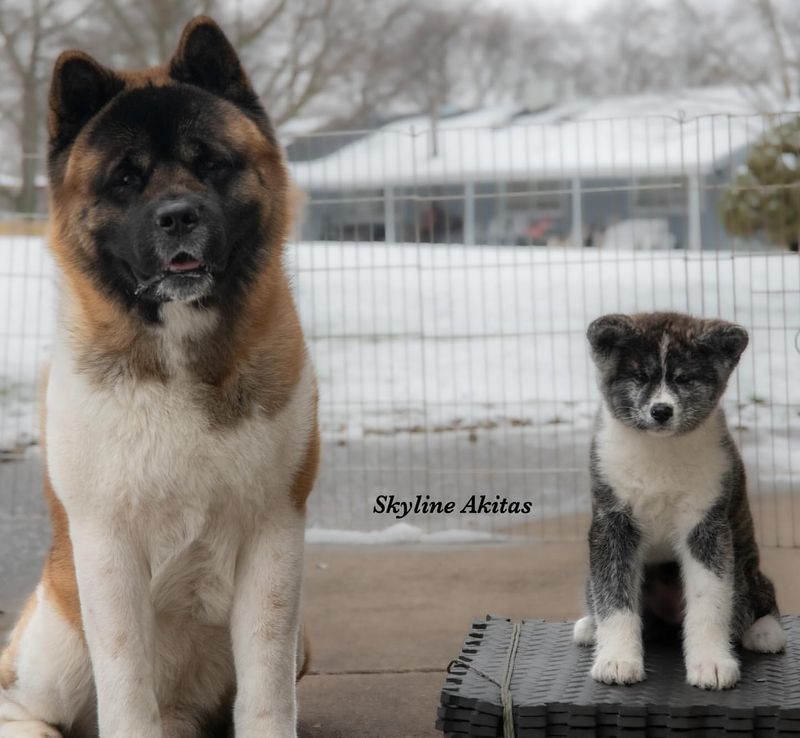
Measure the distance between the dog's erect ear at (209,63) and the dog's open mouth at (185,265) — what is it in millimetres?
459

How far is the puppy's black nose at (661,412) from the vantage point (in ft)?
8.79

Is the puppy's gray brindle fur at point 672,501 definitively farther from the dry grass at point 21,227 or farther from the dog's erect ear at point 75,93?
the dry grass at point 21,227

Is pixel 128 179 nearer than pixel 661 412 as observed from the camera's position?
Yes

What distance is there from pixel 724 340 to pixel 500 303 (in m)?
3.65

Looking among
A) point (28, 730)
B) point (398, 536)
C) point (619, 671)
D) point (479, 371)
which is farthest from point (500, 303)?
point (28, 730)

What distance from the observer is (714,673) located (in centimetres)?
259

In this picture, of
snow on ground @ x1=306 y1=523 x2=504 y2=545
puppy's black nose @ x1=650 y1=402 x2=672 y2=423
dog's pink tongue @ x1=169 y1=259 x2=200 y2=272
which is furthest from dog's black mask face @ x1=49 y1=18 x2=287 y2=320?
snow on ground @ x1=306 y1=523 x2=504 y2=545

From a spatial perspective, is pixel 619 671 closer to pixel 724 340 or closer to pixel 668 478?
pixel 668 478

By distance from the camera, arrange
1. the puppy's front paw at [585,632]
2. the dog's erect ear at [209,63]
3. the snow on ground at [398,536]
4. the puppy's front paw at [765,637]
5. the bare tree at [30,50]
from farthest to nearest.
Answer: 1. the bare tree at [30,50]
2. the snow on ground at [398,536]
3. the puppy's front paw at [585,632]
4. the puppy's front paw at [765,637]
5. the dog's erect ear at [209,63]

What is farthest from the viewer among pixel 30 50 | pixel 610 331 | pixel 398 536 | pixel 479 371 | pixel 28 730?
pixel 30 50

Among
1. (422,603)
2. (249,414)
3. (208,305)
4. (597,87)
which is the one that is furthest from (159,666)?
(597,87)

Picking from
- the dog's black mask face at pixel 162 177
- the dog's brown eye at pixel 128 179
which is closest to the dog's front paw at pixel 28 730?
the dog's black mask face at pixel 162 177

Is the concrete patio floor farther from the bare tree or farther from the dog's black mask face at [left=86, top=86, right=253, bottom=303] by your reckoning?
the bare tree

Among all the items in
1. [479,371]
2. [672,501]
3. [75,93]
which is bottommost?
[672,501]
